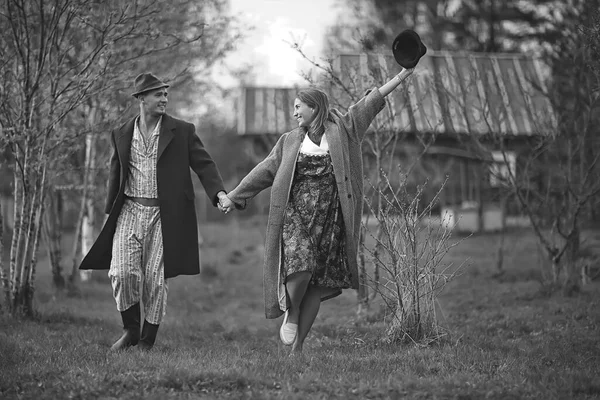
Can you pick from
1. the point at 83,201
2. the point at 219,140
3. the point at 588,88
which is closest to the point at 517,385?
the point at 588,88

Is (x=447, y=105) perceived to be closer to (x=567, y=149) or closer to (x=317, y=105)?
(x=567, y=149)

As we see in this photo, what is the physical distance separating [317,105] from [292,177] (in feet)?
1.78

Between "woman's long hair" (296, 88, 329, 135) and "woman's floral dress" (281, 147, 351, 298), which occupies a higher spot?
"woman's long hair" (296, 88, 329, 135)

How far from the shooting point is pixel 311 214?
5699 mm

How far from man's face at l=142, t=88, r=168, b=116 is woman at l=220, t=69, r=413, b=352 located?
2.97ft

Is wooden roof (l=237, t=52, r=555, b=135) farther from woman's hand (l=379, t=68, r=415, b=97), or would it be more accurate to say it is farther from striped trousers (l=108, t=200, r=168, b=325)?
striped trousers (l=108, t=200, r=168, b=325)

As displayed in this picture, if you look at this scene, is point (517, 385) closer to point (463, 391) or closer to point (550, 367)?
point (463, 391)

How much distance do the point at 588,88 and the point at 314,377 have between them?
523 cm

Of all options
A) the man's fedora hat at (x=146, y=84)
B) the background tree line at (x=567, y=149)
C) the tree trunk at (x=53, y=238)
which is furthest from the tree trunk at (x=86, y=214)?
the man's fedora hat at (x=146, y=84)

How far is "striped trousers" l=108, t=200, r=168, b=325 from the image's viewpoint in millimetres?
5973

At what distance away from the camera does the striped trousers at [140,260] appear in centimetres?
597

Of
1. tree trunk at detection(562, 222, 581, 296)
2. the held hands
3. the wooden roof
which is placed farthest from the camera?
tree trunk at detection(562, 222, 581, 296)

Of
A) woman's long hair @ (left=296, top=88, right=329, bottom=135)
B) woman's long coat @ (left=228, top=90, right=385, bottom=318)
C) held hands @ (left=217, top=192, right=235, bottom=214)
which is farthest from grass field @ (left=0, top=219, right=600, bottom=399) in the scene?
woman's long hair @ (left=296, top=88, right=329, bottom=135)

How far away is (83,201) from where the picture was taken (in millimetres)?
10922
